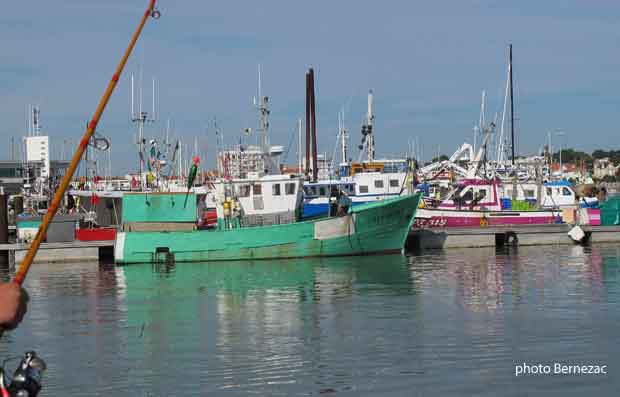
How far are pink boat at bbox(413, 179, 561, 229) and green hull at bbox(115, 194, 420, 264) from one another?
655 cm

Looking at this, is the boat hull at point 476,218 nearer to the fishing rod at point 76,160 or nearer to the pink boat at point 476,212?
the pink boat at point 476,212

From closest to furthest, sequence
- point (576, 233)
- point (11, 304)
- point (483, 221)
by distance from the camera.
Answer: point (11, 304)
point (576, 233)
point (483, 221)

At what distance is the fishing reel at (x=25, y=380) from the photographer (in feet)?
20.8

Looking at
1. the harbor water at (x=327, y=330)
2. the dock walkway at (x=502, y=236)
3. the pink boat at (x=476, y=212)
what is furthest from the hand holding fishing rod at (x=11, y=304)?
the pink boat at (x=476, y=212)

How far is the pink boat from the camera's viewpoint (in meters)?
39.8

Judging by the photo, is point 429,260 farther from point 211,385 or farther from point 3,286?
point 3,286

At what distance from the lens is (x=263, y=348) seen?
1541 centimetres

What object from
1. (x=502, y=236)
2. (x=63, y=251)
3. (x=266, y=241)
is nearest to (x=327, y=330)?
(x=266, y=241)

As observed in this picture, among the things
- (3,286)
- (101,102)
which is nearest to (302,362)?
(101,102)

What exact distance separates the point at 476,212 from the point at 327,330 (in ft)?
79.0

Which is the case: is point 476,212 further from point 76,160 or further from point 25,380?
point 25,380

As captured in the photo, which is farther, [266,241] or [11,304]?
[266,241]

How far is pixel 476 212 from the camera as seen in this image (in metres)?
40.1

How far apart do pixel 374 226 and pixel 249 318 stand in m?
14.5
